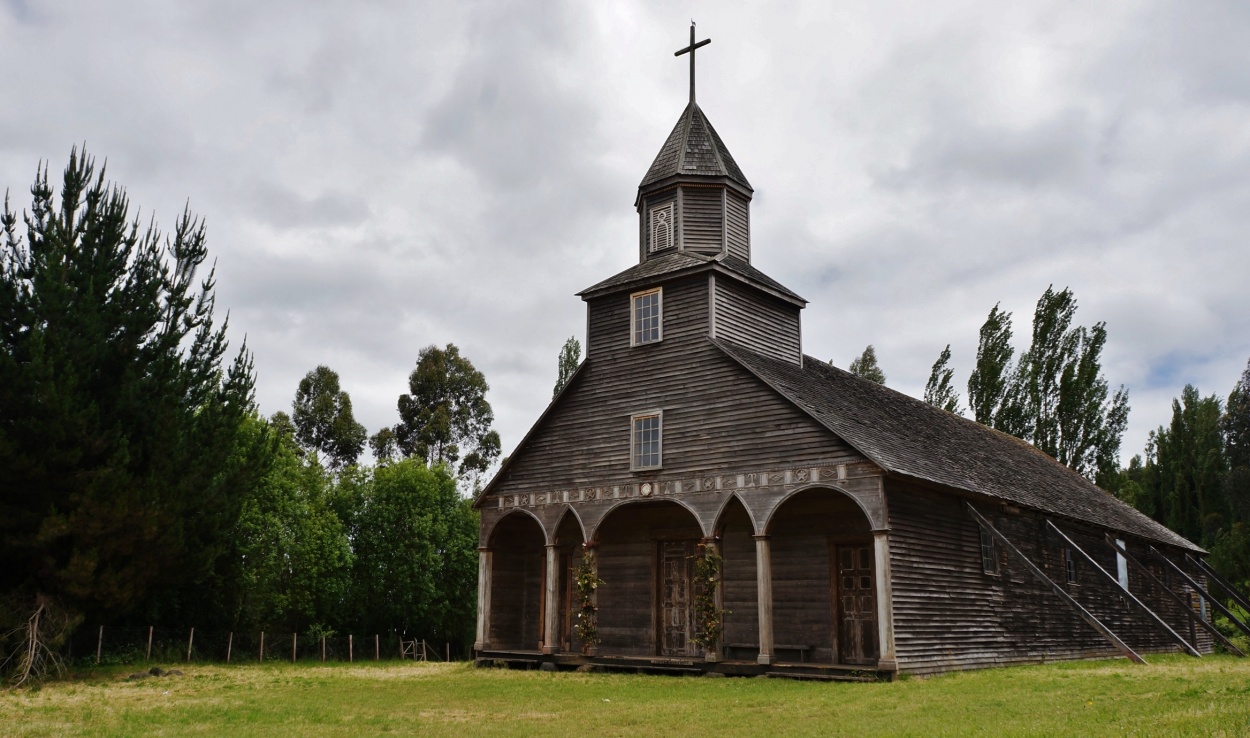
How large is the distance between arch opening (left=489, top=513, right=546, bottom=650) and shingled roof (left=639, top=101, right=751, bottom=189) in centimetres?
1017

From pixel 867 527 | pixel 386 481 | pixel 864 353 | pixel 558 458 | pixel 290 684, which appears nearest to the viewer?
pixel 290 684

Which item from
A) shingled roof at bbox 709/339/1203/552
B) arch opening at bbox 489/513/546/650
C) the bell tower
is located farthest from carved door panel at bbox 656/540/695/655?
the bell tower

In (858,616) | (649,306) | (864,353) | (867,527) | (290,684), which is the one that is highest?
(864,353)

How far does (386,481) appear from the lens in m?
39.4

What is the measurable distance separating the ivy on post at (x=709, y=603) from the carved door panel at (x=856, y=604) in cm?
265

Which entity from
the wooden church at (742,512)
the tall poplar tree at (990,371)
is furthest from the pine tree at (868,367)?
the wooden church at (742,512)

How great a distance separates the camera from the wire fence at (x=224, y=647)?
24812mm

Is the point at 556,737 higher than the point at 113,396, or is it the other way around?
the point at 113,396

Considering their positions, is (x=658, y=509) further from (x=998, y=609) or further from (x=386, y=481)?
(x=386, y=481)

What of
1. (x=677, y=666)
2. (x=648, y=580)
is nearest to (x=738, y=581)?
(x=648, y=580)

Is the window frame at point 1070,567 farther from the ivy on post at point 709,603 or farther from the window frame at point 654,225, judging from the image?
the window frame at point 654,225

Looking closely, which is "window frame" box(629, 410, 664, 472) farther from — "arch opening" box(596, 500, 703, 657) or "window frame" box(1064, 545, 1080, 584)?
"window frame" box(1064, 545, 1080, 584)

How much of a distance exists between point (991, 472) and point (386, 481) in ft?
74.6

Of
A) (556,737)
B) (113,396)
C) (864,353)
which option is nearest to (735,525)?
(556,737)
